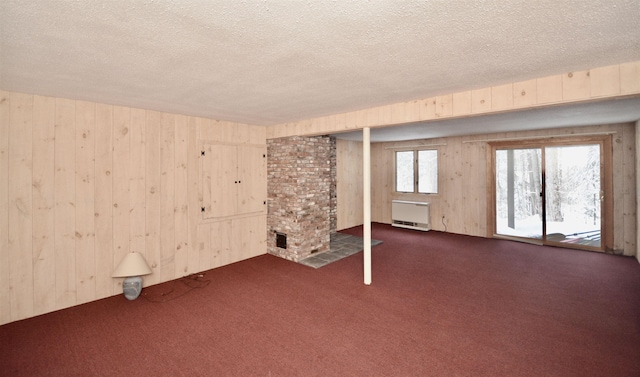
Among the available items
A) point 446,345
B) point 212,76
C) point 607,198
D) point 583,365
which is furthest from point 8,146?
point 607,198

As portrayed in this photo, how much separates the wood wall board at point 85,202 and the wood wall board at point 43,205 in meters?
0.21

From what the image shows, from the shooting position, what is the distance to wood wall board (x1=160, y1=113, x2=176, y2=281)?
4008 mm

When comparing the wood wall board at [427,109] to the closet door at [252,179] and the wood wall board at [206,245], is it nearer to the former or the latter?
the closet door at [252,179]

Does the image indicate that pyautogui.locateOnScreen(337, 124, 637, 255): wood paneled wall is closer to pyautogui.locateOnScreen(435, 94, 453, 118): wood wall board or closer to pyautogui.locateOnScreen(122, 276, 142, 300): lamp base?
pyautogui.locateOnScreen(435, 94, 453, 118): wood wall board

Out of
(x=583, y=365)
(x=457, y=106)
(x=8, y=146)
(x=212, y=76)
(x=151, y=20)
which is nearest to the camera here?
(x=151, y=20)

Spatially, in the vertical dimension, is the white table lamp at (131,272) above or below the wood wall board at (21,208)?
below

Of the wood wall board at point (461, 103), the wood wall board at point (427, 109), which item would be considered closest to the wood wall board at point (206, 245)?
the wood wall board at point (427, 109)

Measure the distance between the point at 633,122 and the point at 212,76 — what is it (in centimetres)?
689

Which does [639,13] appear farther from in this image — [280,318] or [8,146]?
[8,146]

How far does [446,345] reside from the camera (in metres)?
2.54

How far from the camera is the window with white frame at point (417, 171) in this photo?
25.1 feet

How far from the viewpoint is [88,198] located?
11.2 feet

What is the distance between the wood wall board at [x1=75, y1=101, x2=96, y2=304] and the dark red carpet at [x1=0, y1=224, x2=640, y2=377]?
30 centimetres

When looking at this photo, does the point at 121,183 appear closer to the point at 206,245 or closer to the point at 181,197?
the point at 181,197
